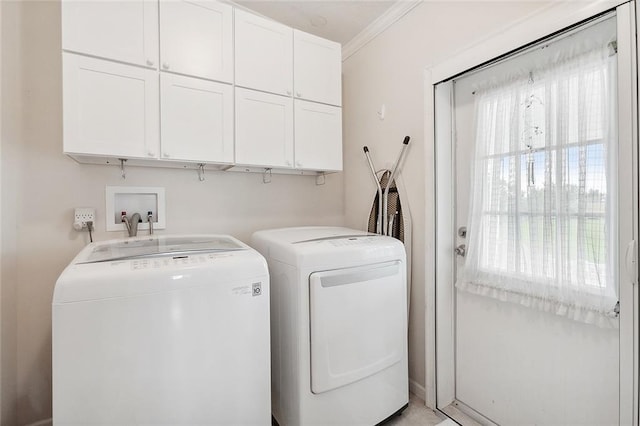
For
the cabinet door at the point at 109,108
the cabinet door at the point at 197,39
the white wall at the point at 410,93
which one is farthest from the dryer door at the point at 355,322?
the cabinet door at the point at 197,39

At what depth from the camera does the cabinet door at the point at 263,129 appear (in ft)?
5.81

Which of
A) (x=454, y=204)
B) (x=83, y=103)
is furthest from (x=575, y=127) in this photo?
(x=83, y=103)

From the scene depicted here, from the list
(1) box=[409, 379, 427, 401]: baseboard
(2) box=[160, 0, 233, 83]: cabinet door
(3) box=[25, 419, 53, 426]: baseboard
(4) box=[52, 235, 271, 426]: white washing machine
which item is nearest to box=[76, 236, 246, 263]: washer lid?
(4) box=[52, 235, 271, 426]: white washing machine

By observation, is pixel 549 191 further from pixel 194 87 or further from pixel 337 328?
pixel 194 87

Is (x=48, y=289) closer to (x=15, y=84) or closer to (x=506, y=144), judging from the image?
(x=15, y=84)

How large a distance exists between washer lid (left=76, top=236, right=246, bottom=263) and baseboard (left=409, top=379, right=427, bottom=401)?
1.49 meters

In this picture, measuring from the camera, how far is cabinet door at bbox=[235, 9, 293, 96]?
174 centimetres

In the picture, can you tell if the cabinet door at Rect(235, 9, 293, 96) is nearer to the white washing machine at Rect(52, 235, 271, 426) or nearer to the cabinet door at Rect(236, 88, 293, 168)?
the cabinet door at Rect(236, 88, 293, 168)

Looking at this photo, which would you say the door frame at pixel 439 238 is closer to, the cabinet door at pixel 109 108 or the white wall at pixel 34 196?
the cabinet door at pixel 109 108

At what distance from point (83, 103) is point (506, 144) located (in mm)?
2101

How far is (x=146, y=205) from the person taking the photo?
1.85 metres

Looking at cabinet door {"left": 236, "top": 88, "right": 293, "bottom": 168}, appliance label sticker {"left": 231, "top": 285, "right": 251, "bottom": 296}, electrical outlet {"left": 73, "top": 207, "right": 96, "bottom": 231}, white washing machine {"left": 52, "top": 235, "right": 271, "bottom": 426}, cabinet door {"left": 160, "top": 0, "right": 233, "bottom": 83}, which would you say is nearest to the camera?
white washing machine {"left": 52, "top": 235, "right": 271, "bottom": 426}

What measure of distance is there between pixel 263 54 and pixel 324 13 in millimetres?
644

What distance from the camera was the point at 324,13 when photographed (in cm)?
209
